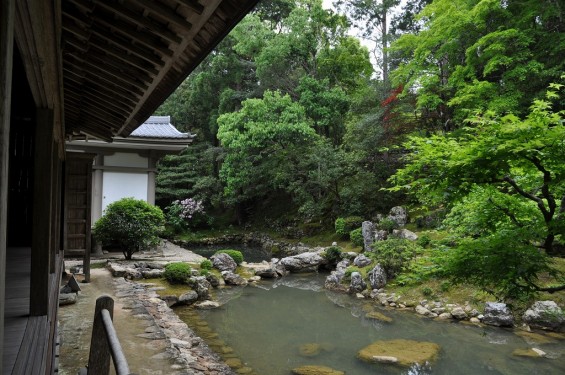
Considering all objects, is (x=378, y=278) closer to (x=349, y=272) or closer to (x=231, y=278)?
(x=349, y=272)

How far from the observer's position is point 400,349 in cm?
Answer: 691

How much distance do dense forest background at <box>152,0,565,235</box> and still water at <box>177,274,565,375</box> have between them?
2397mm

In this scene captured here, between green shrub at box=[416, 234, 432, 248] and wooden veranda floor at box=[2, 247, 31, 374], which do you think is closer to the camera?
wooden veranda floor at box=[2, 247, 31, 374]

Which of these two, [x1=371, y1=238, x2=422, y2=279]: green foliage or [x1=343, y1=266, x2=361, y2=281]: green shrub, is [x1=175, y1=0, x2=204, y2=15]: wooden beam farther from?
[x1=343, y1=266, x2=361, y2=281]: green shrub

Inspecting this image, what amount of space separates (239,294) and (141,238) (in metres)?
3.18

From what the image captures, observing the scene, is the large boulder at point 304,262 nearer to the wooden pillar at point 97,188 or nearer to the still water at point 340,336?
the still water at point 340,336

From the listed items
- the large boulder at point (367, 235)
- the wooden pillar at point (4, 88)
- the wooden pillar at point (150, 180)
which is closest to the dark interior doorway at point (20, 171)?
the wooden pillar at point (4, 88)

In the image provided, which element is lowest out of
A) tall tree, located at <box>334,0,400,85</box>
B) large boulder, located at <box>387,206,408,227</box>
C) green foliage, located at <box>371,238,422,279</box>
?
green foliage, located at <box>371,238,422,279</box>

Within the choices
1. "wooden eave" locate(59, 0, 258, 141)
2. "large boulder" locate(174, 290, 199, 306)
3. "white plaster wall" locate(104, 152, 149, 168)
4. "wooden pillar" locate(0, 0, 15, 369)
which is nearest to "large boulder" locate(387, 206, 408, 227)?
"large boulder" locate(174, 290, 199, 306)

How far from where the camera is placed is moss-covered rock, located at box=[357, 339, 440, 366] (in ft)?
21.1

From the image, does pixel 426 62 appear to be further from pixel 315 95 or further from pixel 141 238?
pixel 141 238

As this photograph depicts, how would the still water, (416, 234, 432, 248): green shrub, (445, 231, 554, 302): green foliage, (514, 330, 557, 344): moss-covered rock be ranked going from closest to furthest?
(445, 231, 554, 302): green foliage < the still water < (514, 330, 557, 344): moss-covered rock < (416, 234, 432, 248): green shrub

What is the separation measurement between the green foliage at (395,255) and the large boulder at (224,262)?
4379mm

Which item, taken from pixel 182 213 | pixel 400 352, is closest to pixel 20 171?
pixel 400 352
